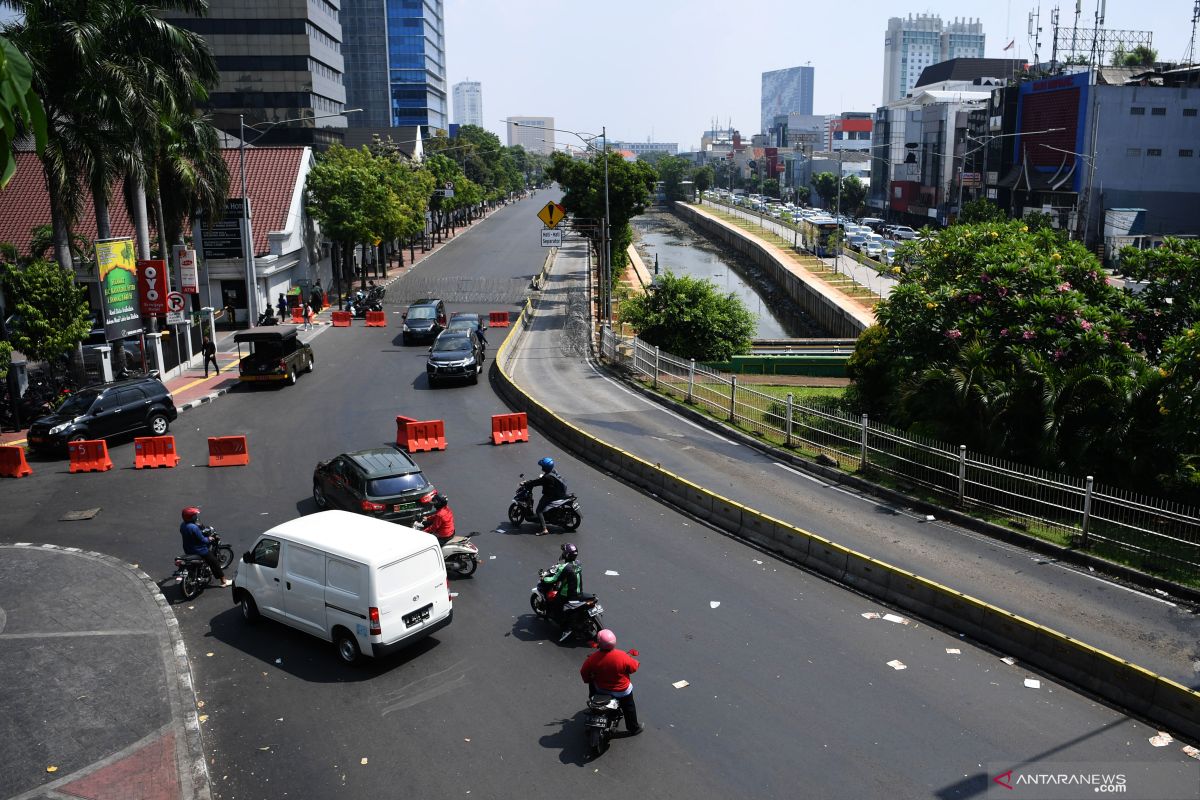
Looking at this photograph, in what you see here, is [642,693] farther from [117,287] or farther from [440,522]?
[117,287]

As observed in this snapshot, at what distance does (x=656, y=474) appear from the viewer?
20750mm

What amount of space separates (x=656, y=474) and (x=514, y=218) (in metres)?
102

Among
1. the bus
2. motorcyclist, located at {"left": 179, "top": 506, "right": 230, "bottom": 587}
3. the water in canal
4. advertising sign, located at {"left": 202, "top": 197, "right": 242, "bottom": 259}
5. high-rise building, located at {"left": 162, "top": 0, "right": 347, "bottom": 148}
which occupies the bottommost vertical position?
the water in canal

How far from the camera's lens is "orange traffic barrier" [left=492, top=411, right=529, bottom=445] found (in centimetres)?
2530

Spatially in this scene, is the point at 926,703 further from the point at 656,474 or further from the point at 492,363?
the point at 492,363

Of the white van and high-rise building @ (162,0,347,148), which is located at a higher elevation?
high-rise building @ (162,0,347,148)

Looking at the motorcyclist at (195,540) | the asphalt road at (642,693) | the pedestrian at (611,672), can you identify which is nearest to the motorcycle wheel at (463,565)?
the asphalt road at (642,693)

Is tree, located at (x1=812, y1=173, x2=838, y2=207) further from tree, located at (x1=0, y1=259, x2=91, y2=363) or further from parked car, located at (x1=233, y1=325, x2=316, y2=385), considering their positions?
tree, located at (x1=0, y1=259, x2=91, y2=363)

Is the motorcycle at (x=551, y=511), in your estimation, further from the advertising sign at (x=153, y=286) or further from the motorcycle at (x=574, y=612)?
the advertising sign at (x=153, y=286)

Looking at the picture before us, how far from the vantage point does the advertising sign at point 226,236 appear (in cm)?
4284

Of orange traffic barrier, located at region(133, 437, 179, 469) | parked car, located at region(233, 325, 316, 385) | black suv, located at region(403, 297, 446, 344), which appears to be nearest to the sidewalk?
orange traffic barrier, located at region(133, 437, 179, 469)

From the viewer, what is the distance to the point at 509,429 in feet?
84.0

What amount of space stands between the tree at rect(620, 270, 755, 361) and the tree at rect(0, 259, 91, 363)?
63.1 feet

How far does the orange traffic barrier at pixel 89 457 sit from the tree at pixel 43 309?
5385 mm
